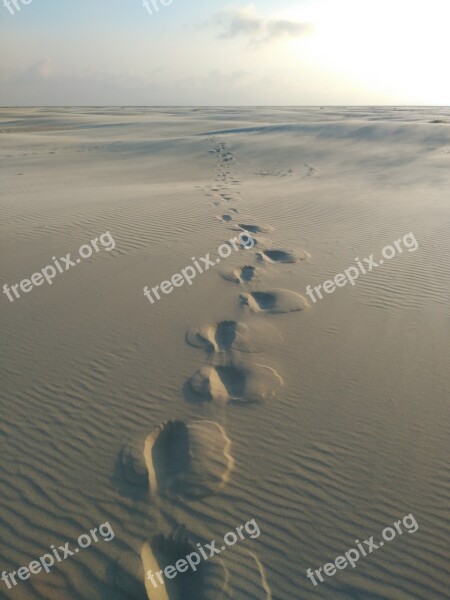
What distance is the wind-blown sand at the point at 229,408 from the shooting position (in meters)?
2.71

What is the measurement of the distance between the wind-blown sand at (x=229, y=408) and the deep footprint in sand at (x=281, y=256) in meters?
0.05

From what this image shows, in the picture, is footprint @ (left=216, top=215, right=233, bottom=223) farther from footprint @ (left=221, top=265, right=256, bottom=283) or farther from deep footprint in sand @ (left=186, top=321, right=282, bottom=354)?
deep footprint in sand @ (left=186, top=321, right=282, bottom=354)

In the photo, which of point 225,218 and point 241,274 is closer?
point 241,274

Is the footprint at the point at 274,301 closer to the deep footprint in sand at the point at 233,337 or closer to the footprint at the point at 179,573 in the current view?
the deep footprint in sand at the point at 233,337

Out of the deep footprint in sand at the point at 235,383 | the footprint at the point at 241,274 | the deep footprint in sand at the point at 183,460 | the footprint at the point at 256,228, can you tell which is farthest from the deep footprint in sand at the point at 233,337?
the footprint at the point at 256,228

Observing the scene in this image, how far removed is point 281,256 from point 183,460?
438cm

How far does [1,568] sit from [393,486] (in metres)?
2.51

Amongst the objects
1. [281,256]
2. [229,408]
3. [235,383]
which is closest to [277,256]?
[281,256]

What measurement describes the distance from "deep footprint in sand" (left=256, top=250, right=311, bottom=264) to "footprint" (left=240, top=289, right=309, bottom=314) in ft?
3.72

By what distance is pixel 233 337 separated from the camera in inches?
191

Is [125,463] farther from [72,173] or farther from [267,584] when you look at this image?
[72,173]

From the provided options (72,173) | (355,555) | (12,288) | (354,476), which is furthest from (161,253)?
(72,173)

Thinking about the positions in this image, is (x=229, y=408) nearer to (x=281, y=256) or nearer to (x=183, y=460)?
(x=183, y=460)

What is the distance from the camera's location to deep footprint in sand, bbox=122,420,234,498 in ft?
10.2
